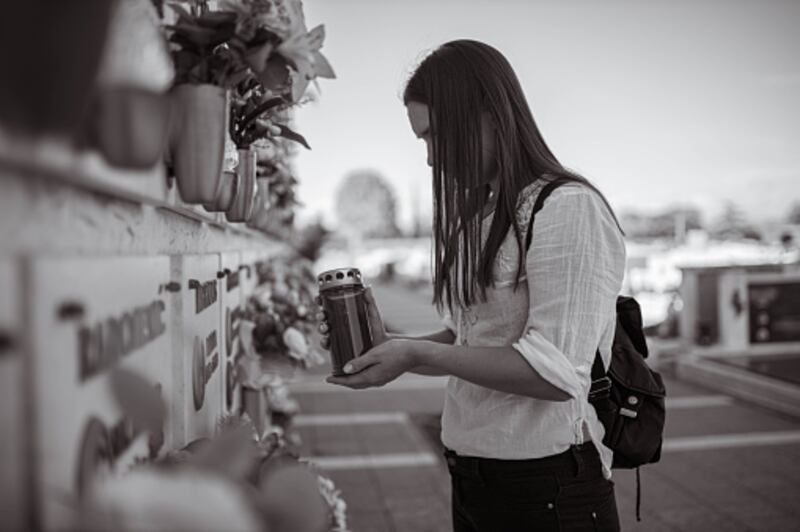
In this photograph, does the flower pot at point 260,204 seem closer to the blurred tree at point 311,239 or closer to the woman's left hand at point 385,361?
the woman's left hand at point 385,361

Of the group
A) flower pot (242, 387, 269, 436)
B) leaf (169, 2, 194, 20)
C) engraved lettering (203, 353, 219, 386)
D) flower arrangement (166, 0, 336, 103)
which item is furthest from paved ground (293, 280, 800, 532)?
leaf (169, 2, 194, 20)

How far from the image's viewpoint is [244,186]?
Result: 176cm

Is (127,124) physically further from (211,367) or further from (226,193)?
(211,367)

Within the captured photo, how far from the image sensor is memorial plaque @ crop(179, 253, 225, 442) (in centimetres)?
150

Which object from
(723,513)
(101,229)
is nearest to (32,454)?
(101,229)

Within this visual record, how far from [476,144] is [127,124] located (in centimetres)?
75

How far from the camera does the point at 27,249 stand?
0.68 meters

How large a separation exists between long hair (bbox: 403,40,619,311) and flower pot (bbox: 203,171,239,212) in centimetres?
42

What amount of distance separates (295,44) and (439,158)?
1.20ft

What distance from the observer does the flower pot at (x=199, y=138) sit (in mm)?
1108

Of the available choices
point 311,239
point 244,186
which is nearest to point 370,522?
point 244,186

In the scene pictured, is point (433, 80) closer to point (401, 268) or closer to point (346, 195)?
point (401, 268)

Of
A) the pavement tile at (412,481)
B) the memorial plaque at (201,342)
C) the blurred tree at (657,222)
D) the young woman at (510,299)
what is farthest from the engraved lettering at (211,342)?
the blurred tree at (657,222)

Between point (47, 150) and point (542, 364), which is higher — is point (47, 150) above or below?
above
